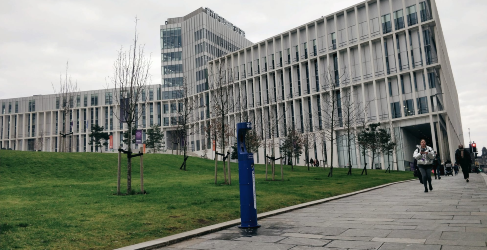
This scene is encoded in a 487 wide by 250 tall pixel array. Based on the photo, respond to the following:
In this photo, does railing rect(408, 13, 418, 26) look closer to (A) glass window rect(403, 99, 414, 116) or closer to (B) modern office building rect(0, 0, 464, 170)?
(B) modern office building rect(0, 0, 464, 170)

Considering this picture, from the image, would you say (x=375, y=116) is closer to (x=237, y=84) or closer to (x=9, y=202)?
(x=237, y=84)

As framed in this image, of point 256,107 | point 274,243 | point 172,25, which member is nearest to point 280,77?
point 256,107

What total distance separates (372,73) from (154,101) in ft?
176

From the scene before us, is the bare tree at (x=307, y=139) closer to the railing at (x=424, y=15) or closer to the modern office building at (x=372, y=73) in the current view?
the modern office building at (x=372, y=73)

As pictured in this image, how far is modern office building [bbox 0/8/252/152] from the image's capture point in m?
81.6

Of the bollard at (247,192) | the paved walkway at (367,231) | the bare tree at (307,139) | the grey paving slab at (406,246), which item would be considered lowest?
the paved walkway at (367,231)

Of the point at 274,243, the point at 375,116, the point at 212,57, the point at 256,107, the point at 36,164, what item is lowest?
the point at 274,243

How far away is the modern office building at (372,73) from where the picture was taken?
47531mm

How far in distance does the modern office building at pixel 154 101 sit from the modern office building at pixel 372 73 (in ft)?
73.2

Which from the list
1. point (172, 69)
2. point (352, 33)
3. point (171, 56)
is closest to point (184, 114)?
point (352, 33)

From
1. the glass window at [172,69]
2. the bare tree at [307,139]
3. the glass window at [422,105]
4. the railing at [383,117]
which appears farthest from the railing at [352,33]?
the glass window at [172,69]

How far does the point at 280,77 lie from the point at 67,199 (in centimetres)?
5455

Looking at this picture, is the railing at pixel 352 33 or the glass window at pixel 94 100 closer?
the railing at pixel 352 33

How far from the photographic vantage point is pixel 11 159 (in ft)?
72.3
